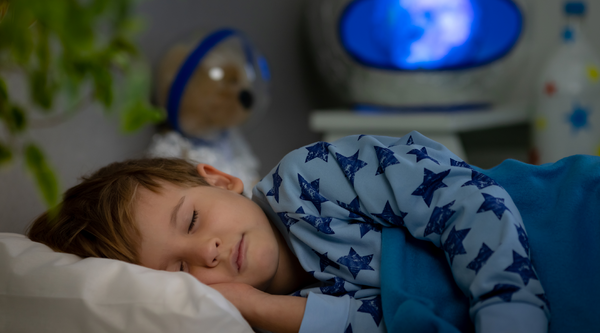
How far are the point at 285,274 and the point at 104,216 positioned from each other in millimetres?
255

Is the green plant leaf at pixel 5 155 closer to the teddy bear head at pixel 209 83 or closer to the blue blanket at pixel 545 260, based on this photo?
the blue blanket at pixel 545 260

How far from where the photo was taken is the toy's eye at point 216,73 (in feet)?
3.54

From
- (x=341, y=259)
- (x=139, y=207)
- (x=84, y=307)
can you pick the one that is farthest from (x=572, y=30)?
(x=84, y=307)

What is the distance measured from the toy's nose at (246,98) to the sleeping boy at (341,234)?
0.49 m

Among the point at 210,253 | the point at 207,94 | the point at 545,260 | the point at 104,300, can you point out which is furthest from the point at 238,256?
the point at 207,94

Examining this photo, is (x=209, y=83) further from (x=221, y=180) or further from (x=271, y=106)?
(x=271, y=106)

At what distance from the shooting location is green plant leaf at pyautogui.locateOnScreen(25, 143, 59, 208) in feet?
0.80

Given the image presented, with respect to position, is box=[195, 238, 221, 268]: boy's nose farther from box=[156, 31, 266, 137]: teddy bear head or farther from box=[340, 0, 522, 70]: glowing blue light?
box=[340, 0, 522, 70]: glowing blue light

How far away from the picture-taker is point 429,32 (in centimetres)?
140

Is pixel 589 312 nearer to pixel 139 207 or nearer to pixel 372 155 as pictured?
pixel 372 155

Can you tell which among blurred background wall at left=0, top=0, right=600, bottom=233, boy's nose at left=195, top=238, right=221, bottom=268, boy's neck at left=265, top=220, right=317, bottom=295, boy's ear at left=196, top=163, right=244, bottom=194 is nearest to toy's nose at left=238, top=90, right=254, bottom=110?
blurred background wall at left=0, top=0, right=600, bottom=233

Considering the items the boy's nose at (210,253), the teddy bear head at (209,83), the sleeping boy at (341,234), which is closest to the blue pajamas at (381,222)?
the sleeping boy at (341,234)

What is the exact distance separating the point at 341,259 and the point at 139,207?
26 centimetres

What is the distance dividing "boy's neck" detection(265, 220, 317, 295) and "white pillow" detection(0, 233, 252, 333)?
20 centimetres
